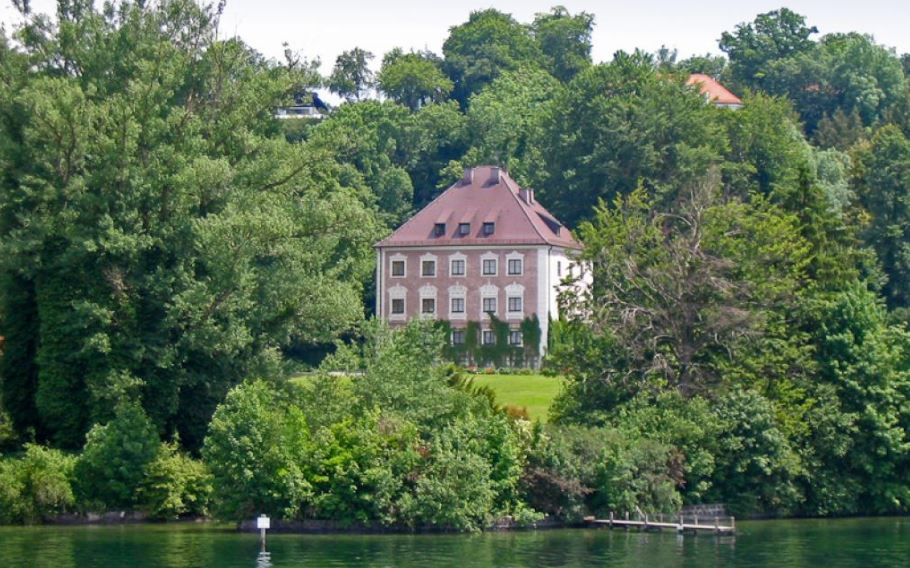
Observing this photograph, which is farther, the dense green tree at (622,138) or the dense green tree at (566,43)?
the dense green tree at (566,43)

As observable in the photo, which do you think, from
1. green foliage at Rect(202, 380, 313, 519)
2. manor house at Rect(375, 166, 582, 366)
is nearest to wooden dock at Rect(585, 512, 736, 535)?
green foliage at Rect(202, 380, 313, 519)

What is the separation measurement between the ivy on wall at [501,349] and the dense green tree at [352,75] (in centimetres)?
5807

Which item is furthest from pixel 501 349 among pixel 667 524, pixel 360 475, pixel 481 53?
pixel 481 53

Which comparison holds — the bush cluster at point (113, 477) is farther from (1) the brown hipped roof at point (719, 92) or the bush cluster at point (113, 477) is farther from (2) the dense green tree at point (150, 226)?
(1) the brown hipped roof at point (719, 92)

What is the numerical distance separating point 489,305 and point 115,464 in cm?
4722

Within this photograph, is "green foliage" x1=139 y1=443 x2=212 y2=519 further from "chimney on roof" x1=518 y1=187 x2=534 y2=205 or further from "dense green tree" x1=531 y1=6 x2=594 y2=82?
"dense green tree" x1=531 y1=6 x2=594 y2=82

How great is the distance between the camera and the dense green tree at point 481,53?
165375mm

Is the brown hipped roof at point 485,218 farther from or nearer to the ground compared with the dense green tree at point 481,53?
nearer to the ground

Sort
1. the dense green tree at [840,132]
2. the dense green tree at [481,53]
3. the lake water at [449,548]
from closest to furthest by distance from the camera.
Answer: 1. the lake water at [449,548]
2. the dense green tree at [840,132]
3. the dense green tree at [481,53]

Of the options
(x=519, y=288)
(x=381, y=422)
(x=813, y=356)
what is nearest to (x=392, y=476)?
(x=381, y=422)

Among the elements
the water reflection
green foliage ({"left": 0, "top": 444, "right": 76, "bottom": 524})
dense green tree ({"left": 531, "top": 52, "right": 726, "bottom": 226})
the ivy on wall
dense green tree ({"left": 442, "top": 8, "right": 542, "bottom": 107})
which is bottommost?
the water reflection

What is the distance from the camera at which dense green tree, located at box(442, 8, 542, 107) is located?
165375mm

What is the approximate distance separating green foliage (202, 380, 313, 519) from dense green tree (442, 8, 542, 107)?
103 metres

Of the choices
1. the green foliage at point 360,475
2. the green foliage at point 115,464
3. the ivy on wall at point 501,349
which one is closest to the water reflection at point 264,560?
the green foliage at point 360,475
